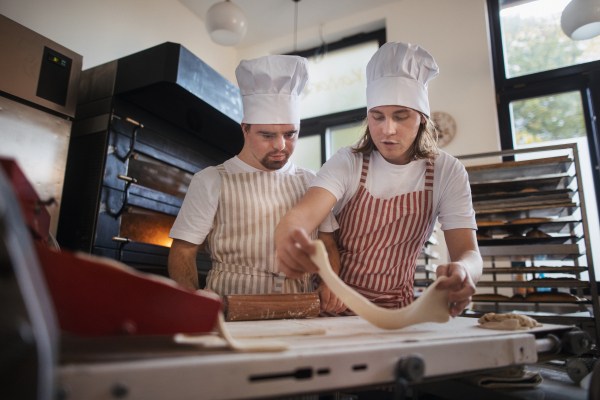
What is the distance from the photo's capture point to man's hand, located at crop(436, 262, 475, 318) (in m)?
0.71

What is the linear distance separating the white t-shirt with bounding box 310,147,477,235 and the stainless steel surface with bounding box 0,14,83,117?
4.20ft

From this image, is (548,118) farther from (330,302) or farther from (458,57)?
(330,302)

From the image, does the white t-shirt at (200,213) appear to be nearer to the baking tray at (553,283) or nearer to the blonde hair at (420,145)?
the blonde hair at (420,145)

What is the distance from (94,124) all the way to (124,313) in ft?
6.13

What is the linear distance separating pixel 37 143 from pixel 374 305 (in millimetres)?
1634

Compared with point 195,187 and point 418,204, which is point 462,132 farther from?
Answer: point 195,187

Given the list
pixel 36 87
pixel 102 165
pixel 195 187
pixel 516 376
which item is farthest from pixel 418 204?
pixel 36 87

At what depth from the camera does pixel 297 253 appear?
74cm

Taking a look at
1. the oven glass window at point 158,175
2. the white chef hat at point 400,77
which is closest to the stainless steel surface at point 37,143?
the oven glass window at point 158,175

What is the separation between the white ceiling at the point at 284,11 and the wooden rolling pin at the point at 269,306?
3.25 m

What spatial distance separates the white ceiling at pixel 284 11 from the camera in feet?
11.8

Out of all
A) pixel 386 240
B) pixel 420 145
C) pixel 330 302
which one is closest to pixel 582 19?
pixel 420 145

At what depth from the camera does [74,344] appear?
383 mm

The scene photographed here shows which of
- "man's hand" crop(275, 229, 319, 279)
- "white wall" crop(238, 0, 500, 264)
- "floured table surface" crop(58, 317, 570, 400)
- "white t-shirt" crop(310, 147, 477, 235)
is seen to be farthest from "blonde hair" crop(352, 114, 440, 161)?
"white wall" crop(238, 0, 500, 264)
